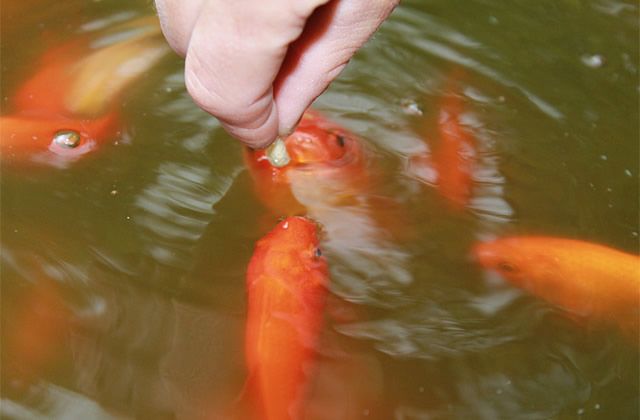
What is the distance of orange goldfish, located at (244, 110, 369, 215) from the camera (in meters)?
1.63

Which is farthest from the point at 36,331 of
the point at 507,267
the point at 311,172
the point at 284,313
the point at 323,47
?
the point at 507,267

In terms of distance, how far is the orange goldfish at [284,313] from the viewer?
4.37 ft

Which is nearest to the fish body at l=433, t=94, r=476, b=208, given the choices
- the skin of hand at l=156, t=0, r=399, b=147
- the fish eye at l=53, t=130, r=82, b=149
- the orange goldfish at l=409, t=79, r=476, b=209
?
the orange goldfish at l=409, t=79, r=476, b=209

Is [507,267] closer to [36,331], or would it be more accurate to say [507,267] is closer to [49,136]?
[36,331]

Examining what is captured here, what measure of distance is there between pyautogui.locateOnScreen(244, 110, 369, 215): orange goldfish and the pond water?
0.03 meters

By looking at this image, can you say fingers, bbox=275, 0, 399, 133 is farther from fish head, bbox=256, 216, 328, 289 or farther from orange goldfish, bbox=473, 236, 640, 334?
orange goldfish, bbox=473, 236, 640, 334

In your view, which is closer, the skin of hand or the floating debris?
the skin of hand

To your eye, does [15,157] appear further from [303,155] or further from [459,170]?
[459,170]

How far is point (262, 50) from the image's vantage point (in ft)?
3.11

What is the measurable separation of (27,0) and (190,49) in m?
1.19

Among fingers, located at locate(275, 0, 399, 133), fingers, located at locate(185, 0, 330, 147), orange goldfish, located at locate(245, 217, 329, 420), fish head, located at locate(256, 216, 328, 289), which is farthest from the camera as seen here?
fish head, located at locate(256, 216, 328, 289)

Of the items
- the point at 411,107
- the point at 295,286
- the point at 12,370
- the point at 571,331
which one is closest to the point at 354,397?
the point at 295,286

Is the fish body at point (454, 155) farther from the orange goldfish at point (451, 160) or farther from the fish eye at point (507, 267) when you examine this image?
the fish eye at point (507, 267)

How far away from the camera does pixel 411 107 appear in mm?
1822
